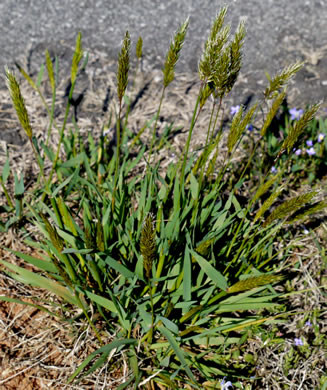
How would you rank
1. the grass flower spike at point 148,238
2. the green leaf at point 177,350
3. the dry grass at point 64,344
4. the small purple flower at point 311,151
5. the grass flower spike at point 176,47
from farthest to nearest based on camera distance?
the small purple flower at point 311,151 → the dry grass at point 64,344 → the green leaf at point 177,350 → the grass flower spike at point 176,47 → the grass flower spike at point 148,238

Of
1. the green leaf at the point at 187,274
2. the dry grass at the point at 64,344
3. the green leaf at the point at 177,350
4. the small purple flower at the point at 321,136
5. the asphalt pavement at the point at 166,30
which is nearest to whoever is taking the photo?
the green leaf at the point at 177,350

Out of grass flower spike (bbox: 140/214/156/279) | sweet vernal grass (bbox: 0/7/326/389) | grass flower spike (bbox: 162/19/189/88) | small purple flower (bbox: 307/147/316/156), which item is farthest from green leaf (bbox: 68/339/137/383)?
small purple flower (bbox: 307/147/316/156)

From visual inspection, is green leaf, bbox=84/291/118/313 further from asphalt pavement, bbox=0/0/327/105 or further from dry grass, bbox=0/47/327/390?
asphalt pavement, bbox=0/0/327/105

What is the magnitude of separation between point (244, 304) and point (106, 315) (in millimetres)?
577

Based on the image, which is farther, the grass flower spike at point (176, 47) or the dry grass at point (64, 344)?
the dry grass at point (64, 344)

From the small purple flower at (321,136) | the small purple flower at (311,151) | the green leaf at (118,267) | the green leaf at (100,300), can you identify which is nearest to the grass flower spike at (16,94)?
the green leaf at (118,267)

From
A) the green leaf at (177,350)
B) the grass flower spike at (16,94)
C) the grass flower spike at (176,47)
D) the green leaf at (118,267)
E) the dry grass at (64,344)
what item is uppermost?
the grass flower spike at (176,47)

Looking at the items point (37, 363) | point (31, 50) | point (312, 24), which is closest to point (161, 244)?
point (37, 363)

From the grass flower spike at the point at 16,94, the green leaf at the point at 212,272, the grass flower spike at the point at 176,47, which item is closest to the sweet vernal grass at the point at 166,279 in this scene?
the green leaf at the point at 212,272

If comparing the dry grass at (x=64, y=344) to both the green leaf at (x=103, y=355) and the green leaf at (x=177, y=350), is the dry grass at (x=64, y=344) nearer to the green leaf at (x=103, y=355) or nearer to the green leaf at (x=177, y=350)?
the green leaf at (x=103, y=355)

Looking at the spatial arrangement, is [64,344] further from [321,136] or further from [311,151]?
[321,136]

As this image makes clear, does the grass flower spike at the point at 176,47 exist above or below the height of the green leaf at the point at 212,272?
above

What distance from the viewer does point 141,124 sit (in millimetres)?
2875

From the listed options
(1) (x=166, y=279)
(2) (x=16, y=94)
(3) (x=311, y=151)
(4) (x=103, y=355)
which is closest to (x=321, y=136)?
(3) (x=311, y=151)
